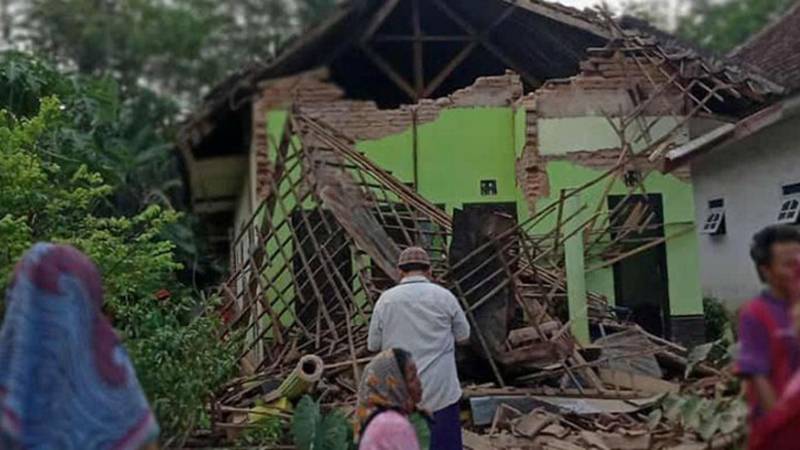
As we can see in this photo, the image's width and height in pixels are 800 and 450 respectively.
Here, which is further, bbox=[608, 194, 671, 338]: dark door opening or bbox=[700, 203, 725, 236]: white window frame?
bbox=[700, 203, 725, 236]: white window frame

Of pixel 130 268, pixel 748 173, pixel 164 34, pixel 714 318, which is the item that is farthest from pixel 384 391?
pixel 164 34

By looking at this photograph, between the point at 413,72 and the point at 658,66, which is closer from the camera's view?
the point at 658,66

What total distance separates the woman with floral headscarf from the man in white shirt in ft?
5.24

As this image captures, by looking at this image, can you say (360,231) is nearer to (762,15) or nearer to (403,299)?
(403,299)

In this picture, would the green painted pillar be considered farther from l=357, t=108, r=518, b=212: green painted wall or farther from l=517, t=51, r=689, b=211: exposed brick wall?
l=357, t=108, r=518, b=212: green painted wall

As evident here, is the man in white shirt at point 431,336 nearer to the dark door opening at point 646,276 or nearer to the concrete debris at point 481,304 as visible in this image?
the concrete debris at point 481,304

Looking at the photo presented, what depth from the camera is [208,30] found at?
122 ft

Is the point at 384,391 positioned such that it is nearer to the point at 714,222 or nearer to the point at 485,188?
the point at 485,188

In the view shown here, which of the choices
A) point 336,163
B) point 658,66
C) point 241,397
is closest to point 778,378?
point 241,397

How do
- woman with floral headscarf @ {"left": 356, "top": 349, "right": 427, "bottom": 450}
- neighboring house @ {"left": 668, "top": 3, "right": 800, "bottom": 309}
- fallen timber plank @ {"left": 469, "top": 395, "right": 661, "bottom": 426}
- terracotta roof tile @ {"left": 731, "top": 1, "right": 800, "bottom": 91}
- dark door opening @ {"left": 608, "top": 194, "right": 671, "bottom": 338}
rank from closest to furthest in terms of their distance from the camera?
woman with floral headscarf @ {"left": 356, "top": 349, "right": 427, "bottom": 450}
fallen timber plank @ {"left": 469, "top": 395, "right": 661, "bottom": 426}
neighboring house @ {"left": 668, "top": 3, "right": 800, "bottom": 309}
terracotta roof tile @ {"left": 731, "top": 1, "right": 800, "bottom": 91}
dark door opening @ {"left": 608, "top": 194, "right": 671, "bottom": 338}

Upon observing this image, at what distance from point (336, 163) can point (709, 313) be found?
5788mm

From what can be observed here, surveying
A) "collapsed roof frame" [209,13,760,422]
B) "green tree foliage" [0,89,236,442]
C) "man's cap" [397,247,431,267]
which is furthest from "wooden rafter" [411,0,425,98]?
"man's cap" [397,247,431,267]

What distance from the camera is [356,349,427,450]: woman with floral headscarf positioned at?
15.7 feet

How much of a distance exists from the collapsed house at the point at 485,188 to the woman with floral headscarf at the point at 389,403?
363 cm
